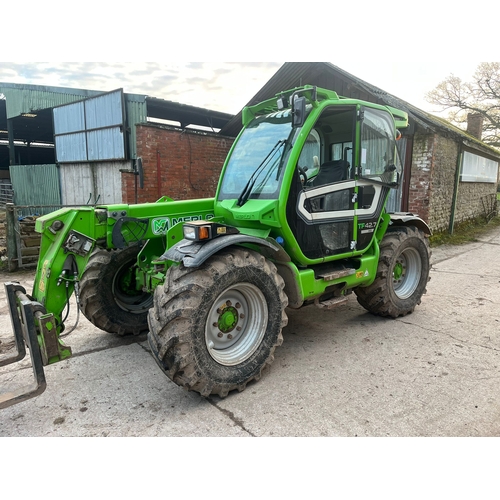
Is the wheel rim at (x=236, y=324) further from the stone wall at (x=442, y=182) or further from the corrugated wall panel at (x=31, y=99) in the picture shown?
the corrugated wall panel at (x=31, y=99)

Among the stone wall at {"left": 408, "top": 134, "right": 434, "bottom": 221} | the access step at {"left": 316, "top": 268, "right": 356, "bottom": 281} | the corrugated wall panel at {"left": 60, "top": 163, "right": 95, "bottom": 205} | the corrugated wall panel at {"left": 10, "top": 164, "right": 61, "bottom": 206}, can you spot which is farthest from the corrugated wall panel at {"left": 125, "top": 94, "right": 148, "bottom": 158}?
the access step at {"left": 316, "top": 268, "right": 356, "bottom": 281}

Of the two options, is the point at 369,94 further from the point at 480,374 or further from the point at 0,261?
the point at 0,261

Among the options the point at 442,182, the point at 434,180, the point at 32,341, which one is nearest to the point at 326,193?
the point at 32,341

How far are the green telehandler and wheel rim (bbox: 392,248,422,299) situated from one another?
8.7 inches

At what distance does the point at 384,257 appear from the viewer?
462 centimetres

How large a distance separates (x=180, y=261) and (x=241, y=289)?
588 millimetres

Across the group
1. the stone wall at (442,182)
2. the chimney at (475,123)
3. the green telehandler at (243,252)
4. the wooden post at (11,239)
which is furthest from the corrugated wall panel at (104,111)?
the chimney at (475,123)

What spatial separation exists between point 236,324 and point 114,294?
1.55m

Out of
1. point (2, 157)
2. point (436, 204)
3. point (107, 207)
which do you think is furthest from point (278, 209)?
point (2, 157)

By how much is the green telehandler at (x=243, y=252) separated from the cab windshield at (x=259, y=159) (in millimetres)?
14

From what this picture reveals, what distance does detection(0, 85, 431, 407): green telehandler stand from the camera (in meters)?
2.96

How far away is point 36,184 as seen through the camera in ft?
50.5

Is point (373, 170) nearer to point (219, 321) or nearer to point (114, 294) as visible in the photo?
point (219, 321)

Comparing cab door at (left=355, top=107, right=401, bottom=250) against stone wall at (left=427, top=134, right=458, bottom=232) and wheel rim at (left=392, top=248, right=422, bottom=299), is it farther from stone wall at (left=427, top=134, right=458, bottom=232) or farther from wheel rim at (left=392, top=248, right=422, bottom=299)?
stone wall at (left=427, top=134, right=458, bottom=232)
